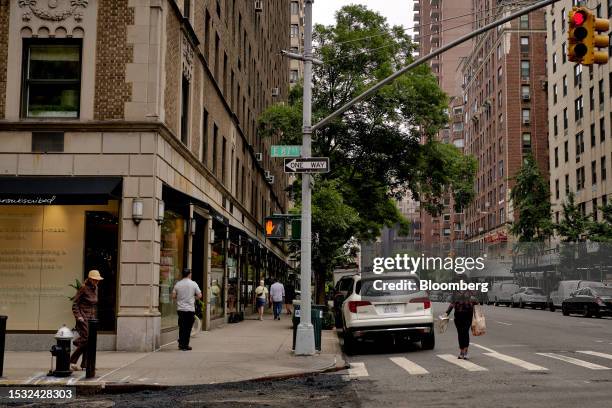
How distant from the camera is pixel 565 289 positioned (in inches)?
1597

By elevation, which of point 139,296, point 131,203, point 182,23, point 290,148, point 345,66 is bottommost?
point 139,296

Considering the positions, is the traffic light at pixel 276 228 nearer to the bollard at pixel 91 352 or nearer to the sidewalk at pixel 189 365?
the sidewalk at pixel 189 365

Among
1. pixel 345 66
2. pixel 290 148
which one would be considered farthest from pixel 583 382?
pixel 345 66

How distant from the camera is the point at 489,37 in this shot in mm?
92812

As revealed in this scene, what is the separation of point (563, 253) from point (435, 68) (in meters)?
108

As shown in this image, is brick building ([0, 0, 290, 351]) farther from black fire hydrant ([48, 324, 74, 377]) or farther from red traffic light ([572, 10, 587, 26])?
red traffic light ([572, 10, 587, 26])

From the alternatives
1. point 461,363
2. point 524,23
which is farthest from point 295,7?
Result: point 461,363

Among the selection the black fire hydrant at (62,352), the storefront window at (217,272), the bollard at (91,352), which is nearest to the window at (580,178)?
the storefront window at (217,272)

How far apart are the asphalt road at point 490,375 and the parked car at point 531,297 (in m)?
28.5

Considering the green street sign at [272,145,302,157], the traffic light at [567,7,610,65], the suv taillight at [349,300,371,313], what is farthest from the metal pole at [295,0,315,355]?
the traffic light at [567,7,610,65]

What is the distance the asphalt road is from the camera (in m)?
9.37

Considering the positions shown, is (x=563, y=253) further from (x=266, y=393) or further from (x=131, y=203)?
(x=266, y=393)

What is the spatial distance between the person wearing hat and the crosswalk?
15.5ft

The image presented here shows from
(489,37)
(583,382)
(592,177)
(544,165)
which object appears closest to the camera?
(583,382)
